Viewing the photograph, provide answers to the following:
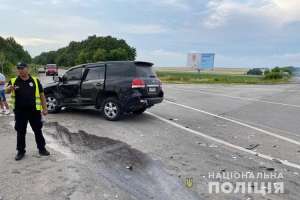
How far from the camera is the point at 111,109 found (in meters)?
7.48

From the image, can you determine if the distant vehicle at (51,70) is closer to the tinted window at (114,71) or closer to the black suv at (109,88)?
the black suv at (109,88)

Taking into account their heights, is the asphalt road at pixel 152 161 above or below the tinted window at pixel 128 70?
below

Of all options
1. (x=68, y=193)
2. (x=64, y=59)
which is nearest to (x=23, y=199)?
(x=68, y=193)

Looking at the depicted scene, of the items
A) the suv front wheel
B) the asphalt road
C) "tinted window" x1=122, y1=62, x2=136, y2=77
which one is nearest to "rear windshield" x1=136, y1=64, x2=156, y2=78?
"tinted window" x1=122, y1=62, x2=136, y2=77

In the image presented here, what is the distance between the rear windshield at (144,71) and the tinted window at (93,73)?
4.23ft

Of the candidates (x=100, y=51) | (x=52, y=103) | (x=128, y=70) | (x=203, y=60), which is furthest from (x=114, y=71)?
(x=100, y=51)

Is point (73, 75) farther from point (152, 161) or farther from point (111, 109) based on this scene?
point (152, 161)

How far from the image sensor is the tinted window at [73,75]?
812 centimetres

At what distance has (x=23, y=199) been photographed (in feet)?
10.3

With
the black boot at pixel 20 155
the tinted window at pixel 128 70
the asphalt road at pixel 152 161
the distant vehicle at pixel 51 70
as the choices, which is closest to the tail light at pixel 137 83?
the tinted window at pixel 128 70

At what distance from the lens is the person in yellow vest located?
14.2ft

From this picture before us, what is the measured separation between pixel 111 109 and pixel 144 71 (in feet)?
5.07

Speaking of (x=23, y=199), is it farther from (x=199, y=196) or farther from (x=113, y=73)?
(x=113, y=73)

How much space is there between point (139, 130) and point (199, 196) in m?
3.42
